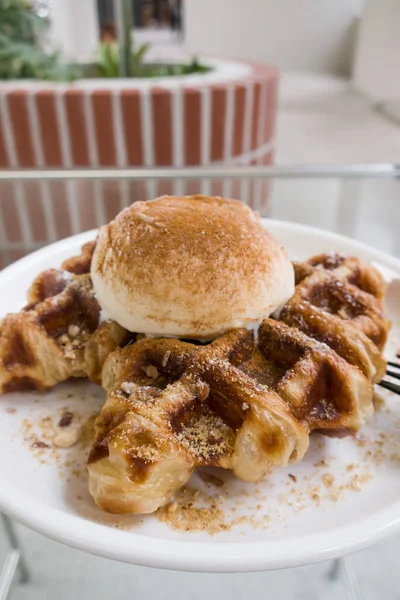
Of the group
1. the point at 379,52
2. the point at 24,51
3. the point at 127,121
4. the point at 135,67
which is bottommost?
the point at 379,52

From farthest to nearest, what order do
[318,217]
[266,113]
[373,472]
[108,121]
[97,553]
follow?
1. [266,113]
2. [108,121]
3. [318,217]
4. [373,472]
5. [97,553]

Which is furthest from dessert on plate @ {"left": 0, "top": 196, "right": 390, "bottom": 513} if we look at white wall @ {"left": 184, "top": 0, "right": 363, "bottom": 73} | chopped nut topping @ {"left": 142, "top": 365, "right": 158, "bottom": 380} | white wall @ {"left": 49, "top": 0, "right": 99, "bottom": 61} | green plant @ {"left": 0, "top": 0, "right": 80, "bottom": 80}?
white wall @ {"left": 184, "top": 0, "right": 363, "bottom": 73}

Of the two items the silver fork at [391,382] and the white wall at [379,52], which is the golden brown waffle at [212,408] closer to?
the silver fork at [391,382]

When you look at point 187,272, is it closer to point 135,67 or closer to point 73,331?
point 73,331

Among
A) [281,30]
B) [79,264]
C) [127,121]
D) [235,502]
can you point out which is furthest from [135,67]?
[281,30]

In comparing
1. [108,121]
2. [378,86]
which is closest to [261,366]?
[108,121]

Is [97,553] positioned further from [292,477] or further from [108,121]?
[108,121]

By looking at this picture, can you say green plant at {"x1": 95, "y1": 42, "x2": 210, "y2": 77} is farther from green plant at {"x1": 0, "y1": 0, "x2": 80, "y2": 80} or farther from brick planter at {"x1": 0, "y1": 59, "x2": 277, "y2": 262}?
brick planter at {"x1": 0, "y1": 59, "x2": 277, "y2": 262}
